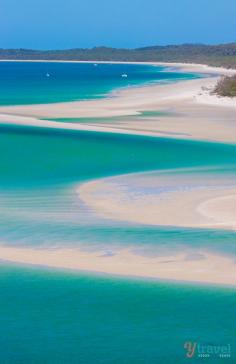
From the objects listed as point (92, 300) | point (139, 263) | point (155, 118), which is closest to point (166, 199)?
point (139, 263)

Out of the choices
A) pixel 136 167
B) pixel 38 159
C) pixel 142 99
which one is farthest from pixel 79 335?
pixel 142 99

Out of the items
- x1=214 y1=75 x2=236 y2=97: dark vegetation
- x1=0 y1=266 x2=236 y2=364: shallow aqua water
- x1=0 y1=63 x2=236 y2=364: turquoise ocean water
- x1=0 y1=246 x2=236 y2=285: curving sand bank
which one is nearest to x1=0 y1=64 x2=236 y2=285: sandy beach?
x1=0 y1=246 x2=236 y2=285: curving sand bank

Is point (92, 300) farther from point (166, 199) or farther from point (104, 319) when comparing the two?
point (166, 199)

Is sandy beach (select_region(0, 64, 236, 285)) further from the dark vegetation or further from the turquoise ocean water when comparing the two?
Result: the dark vegetation

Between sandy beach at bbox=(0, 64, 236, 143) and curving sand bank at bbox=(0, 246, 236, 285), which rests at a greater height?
sandy beach at bbox=(0, 64, 236, 143)

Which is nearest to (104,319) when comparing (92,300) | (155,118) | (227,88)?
(92,300)

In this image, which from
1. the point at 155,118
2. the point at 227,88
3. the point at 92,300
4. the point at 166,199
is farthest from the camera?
the point at 227,88

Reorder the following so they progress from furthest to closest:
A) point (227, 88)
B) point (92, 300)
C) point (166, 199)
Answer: point (227, 88)
point (166, 199)
point (92, 300)

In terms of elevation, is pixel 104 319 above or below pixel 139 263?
below

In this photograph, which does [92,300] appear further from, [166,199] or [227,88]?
[227,88]

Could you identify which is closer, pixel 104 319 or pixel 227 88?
pixel 104 319

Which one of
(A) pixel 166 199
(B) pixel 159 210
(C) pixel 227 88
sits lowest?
(B) pixel 159 210
